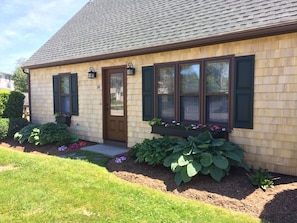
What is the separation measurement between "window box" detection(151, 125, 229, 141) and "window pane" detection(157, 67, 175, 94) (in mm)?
868

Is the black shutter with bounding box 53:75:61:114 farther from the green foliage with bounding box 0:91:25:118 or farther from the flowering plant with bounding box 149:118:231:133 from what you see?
the flowering plant with bounding box 149:118:231:133

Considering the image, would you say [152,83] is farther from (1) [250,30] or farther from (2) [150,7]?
(2) [150,7]

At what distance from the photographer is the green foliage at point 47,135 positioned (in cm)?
704

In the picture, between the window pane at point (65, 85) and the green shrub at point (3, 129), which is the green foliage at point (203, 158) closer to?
the window pane at point (65, 85)

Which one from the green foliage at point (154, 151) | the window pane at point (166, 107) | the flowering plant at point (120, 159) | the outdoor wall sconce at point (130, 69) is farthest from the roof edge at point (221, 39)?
the flowering plant at point (120, 159)

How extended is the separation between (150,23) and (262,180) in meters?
4.97

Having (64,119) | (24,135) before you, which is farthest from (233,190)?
(24,135)

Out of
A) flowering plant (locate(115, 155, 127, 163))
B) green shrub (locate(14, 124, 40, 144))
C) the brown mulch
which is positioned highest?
green shrub (locate(14, 124, 40, 144))

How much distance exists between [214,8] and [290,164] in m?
3.79

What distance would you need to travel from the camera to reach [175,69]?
5.59 meters

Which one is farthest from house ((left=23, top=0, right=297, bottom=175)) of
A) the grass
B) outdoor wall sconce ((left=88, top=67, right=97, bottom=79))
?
the grass

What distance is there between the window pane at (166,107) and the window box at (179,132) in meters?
0.34

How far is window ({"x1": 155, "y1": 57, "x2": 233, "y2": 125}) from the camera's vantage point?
Answer: 493cm

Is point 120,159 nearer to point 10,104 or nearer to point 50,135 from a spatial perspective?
point 50,135
